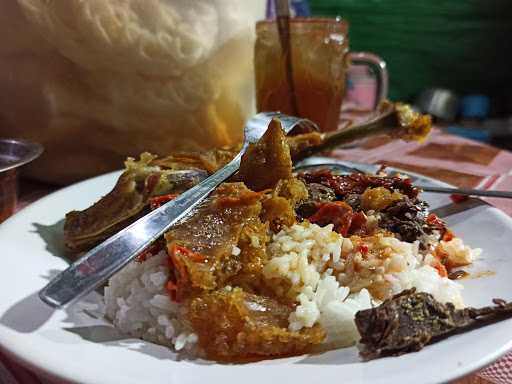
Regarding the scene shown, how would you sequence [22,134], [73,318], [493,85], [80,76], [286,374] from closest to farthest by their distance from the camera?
[286,374]
[73,318]
[80,76]
[22,134]
[493,85]

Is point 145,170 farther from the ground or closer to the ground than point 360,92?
farther from the ground

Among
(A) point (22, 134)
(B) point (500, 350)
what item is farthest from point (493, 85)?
(B) point (500, 350)


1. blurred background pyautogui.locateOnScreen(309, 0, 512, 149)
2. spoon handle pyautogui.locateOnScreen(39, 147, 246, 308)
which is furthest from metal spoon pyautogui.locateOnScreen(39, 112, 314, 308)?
blurred background pyautogui.locateOnScreen(309, 0, 512, 149)

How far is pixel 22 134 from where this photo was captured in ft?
4.96

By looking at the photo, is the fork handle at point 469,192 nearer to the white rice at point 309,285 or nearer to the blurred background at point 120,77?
the white rice at point 309,285

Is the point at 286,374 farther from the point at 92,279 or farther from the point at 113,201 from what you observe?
the point at 113,201

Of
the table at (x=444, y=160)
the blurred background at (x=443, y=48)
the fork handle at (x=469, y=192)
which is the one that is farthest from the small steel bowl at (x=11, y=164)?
the blurred background at (x=443, y=48)

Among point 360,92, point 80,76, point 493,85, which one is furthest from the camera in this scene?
point 493,85

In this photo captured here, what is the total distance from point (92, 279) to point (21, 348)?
115 mm

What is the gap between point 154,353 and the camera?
704 mm

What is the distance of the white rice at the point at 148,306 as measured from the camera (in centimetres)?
78

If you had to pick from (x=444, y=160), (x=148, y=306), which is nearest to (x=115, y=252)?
(x=148, y=306)

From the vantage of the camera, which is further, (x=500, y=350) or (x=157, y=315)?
(x=157, y=315)

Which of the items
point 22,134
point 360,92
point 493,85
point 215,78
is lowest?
point 493,85
